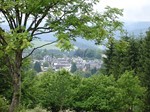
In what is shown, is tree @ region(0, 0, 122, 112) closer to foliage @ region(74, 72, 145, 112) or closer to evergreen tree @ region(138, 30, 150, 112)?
foliage @ region(74, 72, 145, 112)

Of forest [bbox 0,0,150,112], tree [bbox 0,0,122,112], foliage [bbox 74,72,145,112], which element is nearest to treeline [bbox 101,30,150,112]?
forest [bbox 0,0,150,112]

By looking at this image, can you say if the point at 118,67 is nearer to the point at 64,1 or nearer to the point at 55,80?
the point at 55,80

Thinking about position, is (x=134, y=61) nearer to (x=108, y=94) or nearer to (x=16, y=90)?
(x=108, y=94)

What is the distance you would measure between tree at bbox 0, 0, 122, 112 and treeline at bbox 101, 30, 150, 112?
35.4 m

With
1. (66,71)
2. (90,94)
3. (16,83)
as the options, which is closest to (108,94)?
(90,94)

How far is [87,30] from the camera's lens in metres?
9.80

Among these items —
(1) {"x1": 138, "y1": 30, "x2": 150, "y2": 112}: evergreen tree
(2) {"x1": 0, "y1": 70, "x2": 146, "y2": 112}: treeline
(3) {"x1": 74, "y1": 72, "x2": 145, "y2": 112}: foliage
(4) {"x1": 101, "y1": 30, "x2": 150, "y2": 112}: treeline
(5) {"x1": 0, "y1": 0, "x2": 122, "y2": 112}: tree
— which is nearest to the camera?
(5) {"x1": 0, "y1": 0, "x2": 122, "y2": 112}: tree

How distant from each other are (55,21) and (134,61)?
1847 inches

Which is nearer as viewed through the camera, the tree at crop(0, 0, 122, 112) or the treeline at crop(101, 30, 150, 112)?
the tree at crop(0, 0, 122, 112)

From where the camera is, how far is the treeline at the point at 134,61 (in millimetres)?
49656

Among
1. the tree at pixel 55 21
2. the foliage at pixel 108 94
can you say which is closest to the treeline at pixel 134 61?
the foliage at pixel 108 94

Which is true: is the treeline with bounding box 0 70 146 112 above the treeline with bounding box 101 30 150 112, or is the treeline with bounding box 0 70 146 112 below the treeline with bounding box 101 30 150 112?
below

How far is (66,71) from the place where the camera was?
4572cm

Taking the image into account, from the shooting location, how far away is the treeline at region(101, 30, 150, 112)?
163 ft
